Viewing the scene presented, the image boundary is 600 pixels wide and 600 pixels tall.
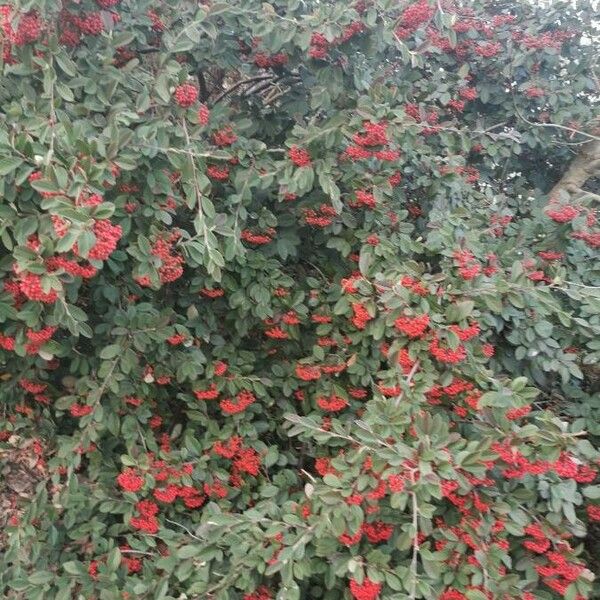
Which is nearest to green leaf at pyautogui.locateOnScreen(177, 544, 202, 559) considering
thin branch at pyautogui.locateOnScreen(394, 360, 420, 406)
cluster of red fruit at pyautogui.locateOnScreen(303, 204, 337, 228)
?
thin branch at pyautogui.locateOnScreen(394, 360, 420, 406)

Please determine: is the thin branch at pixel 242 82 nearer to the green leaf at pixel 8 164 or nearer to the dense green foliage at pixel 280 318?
the dense green foliage at pixel 280 318

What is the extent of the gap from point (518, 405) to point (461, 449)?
213mm

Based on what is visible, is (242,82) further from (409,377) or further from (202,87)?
(409,377)

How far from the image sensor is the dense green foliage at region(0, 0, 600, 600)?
1831mm

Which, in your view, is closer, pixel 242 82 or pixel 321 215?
pixel 321 215

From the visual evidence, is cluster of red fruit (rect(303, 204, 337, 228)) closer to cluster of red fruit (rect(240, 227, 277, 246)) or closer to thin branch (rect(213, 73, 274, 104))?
cluster of red fruit (rect(240, 227, 277, 246))

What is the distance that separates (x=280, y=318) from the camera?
8.18ft

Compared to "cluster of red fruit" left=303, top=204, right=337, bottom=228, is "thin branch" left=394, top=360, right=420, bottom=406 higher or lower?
lower

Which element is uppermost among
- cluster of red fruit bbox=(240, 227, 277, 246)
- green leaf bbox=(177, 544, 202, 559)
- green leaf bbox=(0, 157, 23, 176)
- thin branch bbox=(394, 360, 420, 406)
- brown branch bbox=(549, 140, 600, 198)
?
green leaf bbox=(0, 157, 23, 176)

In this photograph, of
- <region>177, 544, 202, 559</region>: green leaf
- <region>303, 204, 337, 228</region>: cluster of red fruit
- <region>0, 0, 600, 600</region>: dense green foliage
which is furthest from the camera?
<region>303, 204, 337, 228</region>: cluster of red fruit

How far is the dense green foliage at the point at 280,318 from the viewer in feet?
6.01

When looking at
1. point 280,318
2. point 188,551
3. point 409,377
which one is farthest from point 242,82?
point 188,551

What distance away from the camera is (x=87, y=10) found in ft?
6.66

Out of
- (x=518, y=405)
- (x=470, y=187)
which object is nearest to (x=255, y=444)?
(x=518, y=405)
